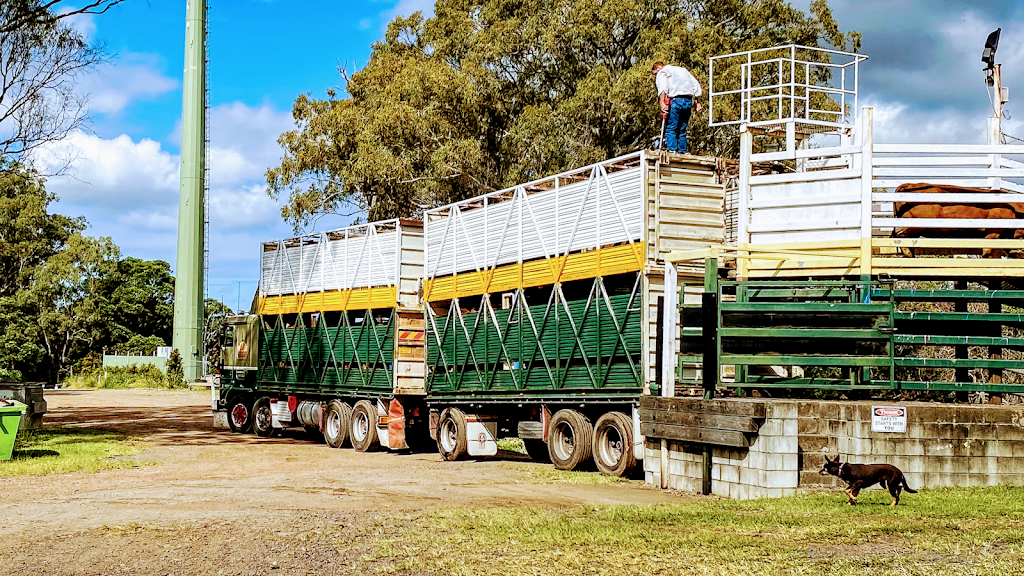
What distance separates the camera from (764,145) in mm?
30891

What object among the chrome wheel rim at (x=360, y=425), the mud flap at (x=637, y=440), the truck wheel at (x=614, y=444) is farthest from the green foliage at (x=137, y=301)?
the mud flap at (x=637, y=440)

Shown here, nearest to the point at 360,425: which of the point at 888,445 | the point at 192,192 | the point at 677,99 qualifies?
the point at 677,99

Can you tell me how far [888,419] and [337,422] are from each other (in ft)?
48.6

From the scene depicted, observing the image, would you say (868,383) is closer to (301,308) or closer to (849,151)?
(849,151)

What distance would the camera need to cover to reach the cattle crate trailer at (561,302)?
55.3 feet

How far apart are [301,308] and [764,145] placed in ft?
42.6

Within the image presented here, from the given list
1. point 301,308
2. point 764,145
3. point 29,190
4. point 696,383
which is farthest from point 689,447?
point 29,190

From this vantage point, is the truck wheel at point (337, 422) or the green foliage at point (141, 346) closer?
the truck wheel at point (337, 422)

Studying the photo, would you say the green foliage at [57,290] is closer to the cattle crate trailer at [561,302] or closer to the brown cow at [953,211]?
the cattle crate trailer at [561,302]

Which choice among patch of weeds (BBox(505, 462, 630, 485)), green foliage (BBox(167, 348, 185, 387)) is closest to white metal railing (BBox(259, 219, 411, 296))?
patch of weeds (BBox(505, 462, 630, 485))

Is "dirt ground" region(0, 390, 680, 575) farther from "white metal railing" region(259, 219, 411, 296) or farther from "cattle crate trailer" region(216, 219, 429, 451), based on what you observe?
"white metal railing" region(259, 219, 411, 296)

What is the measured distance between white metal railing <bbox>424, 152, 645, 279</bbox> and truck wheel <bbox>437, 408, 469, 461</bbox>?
2.71 metres

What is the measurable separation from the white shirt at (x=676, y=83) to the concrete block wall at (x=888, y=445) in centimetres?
698

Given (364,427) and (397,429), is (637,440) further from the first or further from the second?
(364,427)
